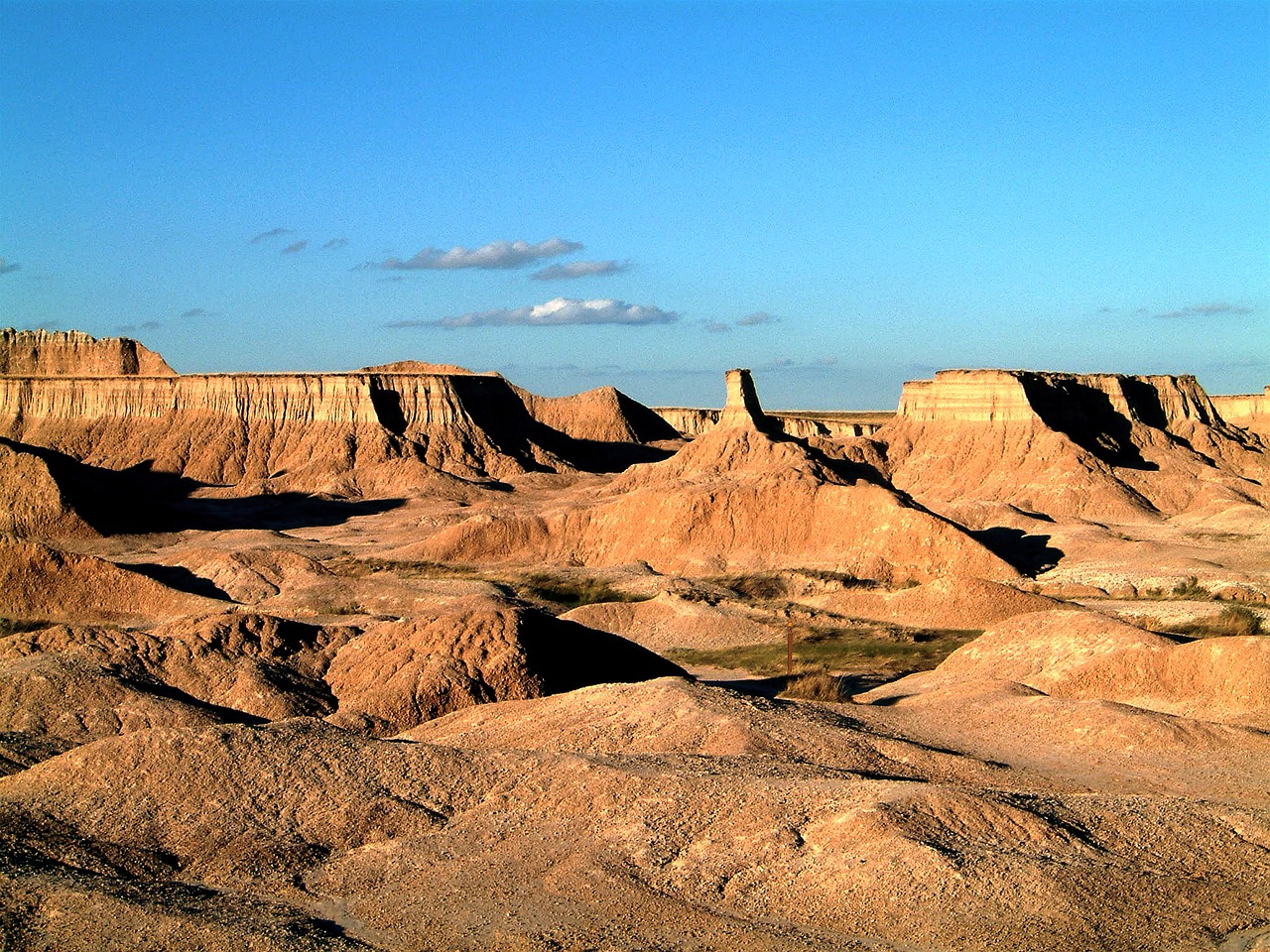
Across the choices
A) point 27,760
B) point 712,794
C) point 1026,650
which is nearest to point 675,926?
point 712,794

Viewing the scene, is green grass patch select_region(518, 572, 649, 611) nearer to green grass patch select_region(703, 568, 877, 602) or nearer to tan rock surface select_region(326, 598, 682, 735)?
green grass patch select_region(703, 568, 877, 602)

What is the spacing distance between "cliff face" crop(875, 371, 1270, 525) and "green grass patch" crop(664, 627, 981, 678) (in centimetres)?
2486

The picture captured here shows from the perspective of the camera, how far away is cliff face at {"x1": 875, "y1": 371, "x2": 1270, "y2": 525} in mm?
67062

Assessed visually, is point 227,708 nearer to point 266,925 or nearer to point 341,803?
point 341,803

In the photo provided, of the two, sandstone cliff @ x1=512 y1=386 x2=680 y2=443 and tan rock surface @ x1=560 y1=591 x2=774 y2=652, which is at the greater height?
sandstone cliff @ x1=512 y1=386 x2=680 y2=443

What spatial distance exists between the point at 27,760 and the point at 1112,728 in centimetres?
1389

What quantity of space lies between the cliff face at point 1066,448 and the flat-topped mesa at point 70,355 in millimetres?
58909

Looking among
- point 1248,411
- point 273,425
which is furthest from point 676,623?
point 1248,411

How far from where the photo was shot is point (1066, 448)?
233 ft

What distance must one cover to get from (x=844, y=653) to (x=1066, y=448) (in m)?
41.7

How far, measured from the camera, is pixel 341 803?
1431cm

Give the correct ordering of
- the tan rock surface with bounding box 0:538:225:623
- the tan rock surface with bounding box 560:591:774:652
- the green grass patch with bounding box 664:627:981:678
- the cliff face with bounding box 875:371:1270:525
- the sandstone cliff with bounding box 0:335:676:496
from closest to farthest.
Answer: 1. the green grass patch with bounding box 664:627:981:678
2. the tan rock surface with bounding box 560:591:774:652
3. the tan rock surface with bounding box 0:538:225:623
4. the cliff face with bounding box 875:371:1270:525
5. the sandstone cliff with bounding box 0:335:676:496

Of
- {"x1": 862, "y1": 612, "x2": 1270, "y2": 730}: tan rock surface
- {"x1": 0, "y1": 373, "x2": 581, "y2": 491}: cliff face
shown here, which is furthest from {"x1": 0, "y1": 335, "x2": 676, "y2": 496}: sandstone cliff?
{"x1": 862, "y1": 612, "x2": 1270, "y2": 730}: tan rock surface

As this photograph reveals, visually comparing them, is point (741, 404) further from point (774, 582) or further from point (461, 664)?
point (461, 664)
